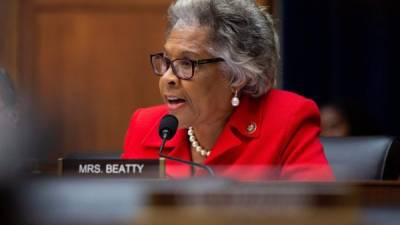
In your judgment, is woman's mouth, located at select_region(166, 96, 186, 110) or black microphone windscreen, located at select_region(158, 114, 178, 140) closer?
black microphone windscreen, located at select_region(158, 114, 178, 140)

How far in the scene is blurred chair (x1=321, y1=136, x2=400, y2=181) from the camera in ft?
7.77

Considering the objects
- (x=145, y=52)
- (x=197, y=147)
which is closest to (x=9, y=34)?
(x=145, y=52)

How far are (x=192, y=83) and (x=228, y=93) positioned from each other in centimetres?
12

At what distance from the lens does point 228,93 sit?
2.33 meters

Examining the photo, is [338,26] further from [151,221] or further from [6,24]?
[151,221]

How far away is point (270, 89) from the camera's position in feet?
7.70

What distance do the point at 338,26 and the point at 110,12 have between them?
1.19 meters

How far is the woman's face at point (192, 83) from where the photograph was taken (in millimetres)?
2244

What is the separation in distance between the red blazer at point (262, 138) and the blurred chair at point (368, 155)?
0.18 meters

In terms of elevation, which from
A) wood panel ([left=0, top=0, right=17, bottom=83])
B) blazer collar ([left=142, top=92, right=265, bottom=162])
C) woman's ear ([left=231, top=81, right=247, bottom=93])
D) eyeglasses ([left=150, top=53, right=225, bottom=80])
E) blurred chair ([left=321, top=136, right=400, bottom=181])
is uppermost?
wood panel ([left=0, top=0, right=17, bottom=83])

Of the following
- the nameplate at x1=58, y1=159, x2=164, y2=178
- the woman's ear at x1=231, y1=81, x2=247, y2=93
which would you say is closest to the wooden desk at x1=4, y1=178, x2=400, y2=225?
the nameplate at x1=58, y1=159, x2=164, y2=178

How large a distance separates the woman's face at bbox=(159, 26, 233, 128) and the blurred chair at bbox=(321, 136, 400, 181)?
1.20 ft

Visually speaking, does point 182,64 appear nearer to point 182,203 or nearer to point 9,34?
point 182,203

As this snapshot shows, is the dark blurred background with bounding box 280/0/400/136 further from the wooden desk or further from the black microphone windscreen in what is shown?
the wooden desk
